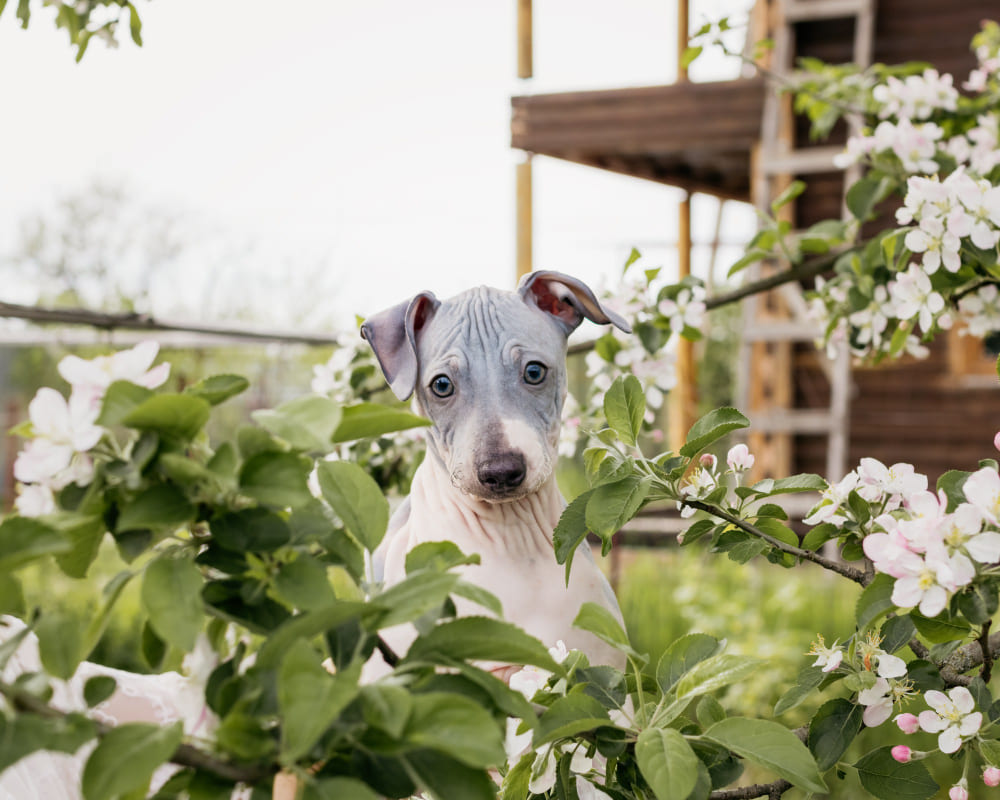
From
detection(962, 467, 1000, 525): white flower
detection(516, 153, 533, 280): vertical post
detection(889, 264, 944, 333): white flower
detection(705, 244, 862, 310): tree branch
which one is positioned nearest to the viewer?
detection(962, 467, 1000, 525): white flower

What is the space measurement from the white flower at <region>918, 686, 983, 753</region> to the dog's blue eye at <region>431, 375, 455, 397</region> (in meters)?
0.53

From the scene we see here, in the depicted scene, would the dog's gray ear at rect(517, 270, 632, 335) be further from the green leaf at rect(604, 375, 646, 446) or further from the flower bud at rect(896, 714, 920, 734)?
the flower bud at rect(896, 714, 920, 734)

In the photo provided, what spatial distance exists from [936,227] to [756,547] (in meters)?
0.59

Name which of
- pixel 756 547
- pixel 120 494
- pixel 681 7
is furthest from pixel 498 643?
pixel 681 7

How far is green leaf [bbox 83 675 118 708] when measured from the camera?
535 mm

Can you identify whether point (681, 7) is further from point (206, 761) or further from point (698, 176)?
point (206, 761)

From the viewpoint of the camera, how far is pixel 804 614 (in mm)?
3922

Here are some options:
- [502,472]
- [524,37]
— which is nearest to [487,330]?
[502,472]

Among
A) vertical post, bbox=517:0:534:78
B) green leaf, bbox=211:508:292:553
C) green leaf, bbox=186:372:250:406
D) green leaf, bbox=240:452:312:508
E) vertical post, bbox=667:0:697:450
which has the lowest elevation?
vertical post, bbox=667:0:697:450

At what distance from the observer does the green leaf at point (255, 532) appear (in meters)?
0.55

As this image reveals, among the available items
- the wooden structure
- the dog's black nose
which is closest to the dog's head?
the dog's black nose

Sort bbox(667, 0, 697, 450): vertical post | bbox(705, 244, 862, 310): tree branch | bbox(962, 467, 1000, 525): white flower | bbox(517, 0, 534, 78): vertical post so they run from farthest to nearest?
bbox(667, 0, 697, 450): vertical post
bbox(517, 0, 534, 78): vertical post
bbox(705, 244, 862, 310): tree branch
bbox(962, 467, 1000, 525): white flower

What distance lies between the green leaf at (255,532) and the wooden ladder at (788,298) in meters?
4.75

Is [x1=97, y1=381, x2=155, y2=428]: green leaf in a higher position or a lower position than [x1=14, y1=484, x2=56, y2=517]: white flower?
higher
